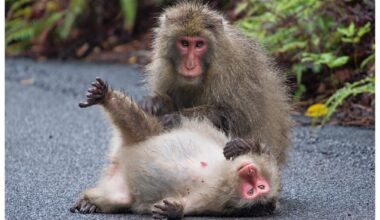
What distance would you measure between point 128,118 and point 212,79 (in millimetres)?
808

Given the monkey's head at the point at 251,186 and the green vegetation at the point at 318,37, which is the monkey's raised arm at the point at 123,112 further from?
the green vegetation at the point at 318,37

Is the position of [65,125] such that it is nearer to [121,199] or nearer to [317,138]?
[317,138]

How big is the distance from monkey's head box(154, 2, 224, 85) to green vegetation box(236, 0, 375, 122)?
2.74 m

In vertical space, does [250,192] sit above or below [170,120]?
below

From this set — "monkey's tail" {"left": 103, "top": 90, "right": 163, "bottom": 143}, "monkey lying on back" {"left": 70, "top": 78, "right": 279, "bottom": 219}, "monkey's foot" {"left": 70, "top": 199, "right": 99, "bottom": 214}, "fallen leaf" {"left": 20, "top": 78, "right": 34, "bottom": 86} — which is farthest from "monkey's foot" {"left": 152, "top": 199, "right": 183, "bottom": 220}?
"fallen leaf" {"left": 20, "top": 78, "right": 34, "bottom": 86}

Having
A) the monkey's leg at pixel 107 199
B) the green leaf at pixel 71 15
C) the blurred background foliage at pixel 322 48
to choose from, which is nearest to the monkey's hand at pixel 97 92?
the monkey's leg at pixel 107 199

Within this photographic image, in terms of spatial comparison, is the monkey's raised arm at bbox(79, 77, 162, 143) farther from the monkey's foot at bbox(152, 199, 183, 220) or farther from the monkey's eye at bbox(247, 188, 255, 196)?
the monkey's eye at bbox(247, 188, 255, 196)

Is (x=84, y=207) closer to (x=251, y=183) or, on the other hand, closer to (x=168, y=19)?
(x=251, y=183)

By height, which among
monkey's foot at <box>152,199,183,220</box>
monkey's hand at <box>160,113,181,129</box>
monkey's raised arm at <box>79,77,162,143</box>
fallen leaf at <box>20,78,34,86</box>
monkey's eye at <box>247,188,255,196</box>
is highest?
monkey's raised arm at <box>79,77,162,143</box>

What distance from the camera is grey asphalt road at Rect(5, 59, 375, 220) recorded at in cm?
496

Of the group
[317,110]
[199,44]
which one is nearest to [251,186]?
[199,44]

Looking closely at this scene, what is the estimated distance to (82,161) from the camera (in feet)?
21.7

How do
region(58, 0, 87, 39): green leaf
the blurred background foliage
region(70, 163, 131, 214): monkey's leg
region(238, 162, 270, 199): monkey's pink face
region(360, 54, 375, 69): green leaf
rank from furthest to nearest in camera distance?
region(58, 0, 87, 39): green leaf
the blurred background foliage
region(360, 54, 375, 69): green leaf
region(70, 163, 131, 214): monkey's leg
region(238, 162, 270, 199): monkey's pink face

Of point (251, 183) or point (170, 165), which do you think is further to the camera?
point (170, 165)
